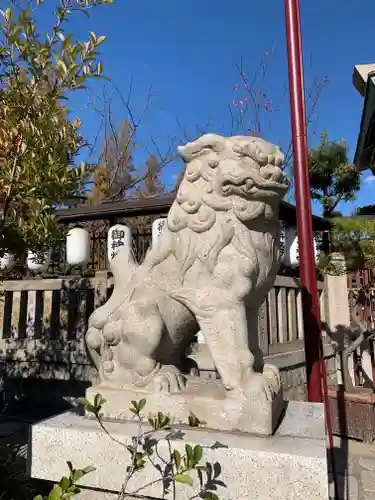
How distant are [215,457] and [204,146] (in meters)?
1.33

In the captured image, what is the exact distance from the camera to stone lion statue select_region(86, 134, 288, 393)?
1750 millimetres

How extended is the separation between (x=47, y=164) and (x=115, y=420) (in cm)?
124

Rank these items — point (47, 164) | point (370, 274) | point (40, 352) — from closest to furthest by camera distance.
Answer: point (47, 164)
point (40, 352)
point (370, 274)

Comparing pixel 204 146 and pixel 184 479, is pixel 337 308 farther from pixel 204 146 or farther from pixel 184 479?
pixel 184 479

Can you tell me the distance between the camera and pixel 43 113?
187 cm

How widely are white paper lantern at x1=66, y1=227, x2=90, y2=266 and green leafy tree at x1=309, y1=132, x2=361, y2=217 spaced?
6582 millimetres

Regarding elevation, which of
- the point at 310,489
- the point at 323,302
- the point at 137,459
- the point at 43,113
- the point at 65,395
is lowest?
the point at 65,395

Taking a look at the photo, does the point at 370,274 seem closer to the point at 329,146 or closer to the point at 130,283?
the point at 329,146

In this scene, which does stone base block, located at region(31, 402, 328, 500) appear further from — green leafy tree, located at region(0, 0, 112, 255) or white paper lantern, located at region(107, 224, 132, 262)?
white paper lantern, located at region(107, 224, 132, 262)

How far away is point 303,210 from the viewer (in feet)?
8.95

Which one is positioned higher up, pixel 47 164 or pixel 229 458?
pixel 47 164

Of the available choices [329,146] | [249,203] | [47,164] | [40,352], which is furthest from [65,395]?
[329,146]

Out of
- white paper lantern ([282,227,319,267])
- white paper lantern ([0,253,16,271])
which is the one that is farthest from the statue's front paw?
white paper lantern ([282,227,319,267])

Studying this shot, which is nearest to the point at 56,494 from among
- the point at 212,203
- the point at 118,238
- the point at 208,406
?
the point at 208,406
